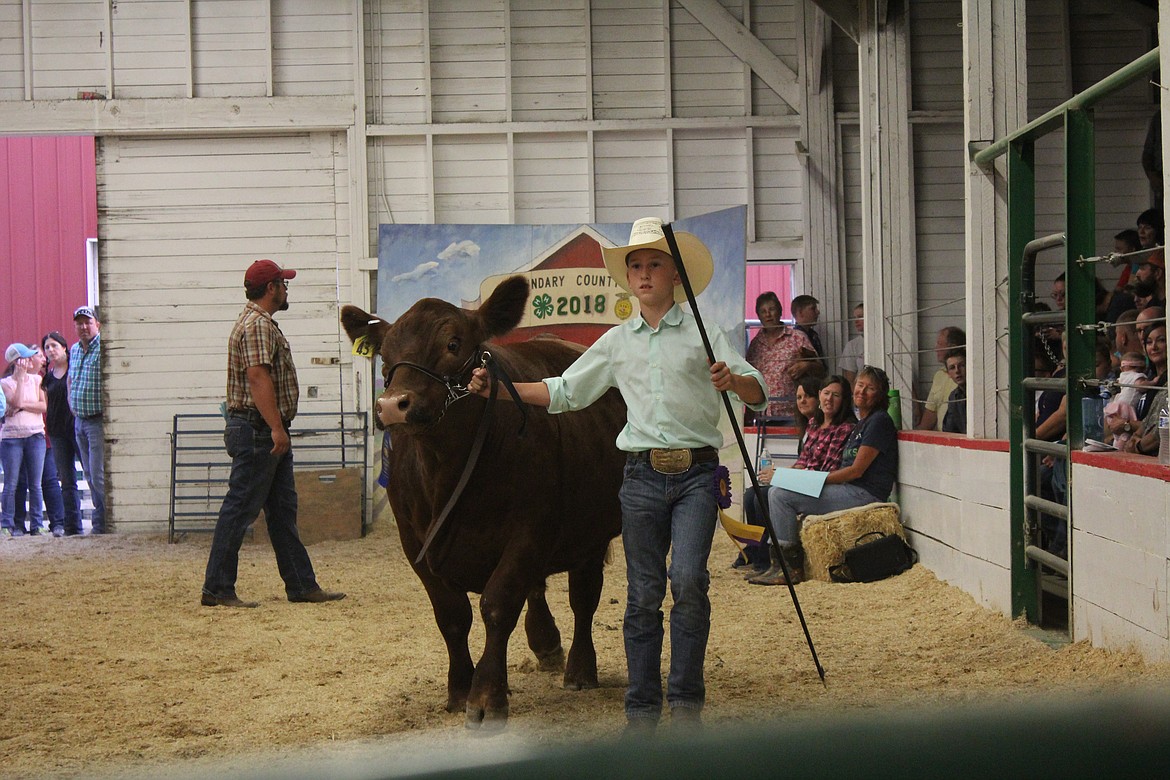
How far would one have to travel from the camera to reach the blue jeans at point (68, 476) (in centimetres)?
1180

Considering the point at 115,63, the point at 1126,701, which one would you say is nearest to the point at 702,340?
the point at 1126,701

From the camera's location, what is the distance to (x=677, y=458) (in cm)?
370

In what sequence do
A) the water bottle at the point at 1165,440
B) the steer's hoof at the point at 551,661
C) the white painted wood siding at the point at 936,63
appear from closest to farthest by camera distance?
the water bottle at the point at 1165,440 < the steer's hoof at the point at 551,661 < the white painted wood siding at the point at 936,63

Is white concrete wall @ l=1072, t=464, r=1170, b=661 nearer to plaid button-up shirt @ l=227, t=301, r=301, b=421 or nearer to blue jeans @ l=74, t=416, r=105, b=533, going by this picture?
plaid button-up shirt @ l=227, t=301, r=301, b=421

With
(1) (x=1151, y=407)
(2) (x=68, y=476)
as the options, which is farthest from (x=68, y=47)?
(1) (x=1151, y=407)

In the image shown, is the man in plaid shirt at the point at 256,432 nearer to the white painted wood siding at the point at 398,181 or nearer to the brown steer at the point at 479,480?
the brown steer at the point at 479,480

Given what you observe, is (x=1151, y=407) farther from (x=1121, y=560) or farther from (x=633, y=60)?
(x=633, y=60)

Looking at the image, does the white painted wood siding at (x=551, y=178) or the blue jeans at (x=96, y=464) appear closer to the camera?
the blue jeans at (x=96, y=464)

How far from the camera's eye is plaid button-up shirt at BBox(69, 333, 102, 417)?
11938mm

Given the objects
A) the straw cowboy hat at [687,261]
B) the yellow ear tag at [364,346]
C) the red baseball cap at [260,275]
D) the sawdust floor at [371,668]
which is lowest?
the sawdust floor at [371,668]

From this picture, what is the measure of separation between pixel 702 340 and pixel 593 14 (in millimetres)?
8981

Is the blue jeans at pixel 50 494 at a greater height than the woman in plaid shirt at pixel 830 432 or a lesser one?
lesser

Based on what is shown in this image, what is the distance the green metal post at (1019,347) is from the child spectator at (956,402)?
2432mm

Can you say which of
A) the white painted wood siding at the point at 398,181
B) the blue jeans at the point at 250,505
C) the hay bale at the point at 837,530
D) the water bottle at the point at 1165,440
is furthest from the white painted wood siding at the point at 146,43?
the water bottle at the point at 1165,440
